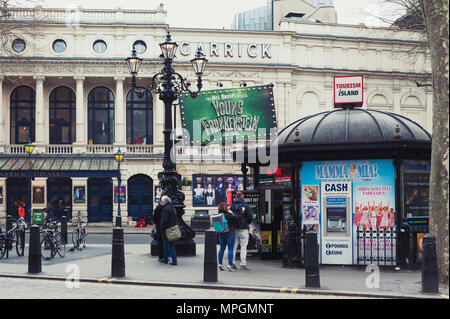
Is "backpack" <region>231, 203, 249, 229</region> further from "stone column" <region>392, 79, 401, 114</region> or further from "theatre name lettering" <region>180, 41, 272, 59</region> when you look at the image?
"stone column" <region>392, 79, 401, 114</region>

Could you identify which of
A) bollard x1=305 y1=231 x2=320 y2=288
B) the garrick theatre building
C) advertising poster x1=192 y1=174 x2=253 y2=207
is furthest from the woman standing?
bollard x1=305 y1=231 x2=320 y2=288

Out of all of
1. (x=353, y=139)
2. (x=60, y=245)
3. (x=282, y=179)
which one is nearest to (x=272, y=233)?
(x=282, y=179)

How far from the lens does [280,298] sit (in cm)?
1005

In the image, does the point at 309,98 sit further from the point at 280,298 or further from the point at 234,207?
the point at 280,298

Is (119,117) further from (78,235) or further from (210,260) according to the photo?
(210,260)

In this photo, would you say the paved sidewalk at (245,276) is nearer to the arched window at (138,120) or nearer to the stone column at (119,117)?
the stone column at (119,117)

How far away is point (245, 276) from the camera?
41.7 feet

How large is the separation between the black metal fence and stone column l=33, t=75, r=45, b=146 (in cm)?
3270

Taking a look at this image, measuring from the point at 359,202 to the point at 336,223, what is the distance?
77 cm

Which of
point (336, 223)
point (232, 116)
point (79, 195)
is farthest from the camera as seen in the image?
point (79, 195)

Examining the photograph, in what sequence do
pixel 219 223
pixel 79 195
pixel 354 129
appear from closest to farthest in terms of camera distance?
pixel 219 223 → pixel 354 129 → pixel 79 195

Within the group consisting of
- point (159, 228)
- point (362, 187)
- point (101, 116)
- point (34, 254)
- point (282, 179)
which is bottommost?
point (34, 254)

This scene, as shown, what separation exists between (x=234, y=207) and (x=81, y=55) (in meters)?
31.9

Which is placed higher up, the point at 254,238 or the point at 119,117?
the point at 119,117
